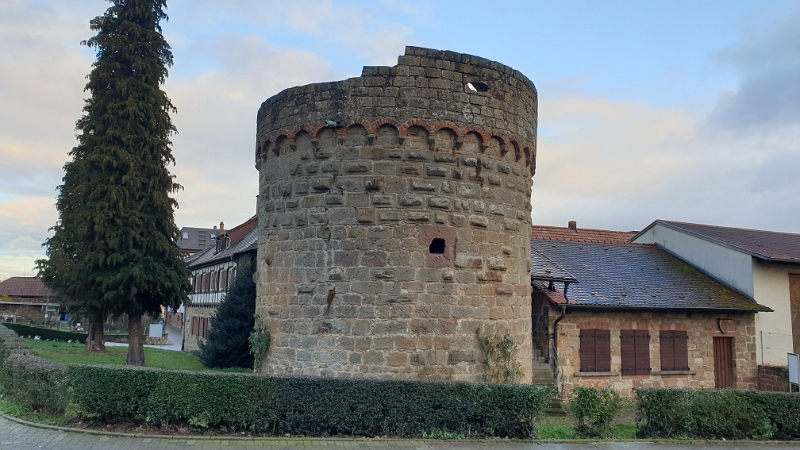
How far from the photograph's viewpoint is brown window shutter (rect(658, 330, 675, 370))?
18125 mm

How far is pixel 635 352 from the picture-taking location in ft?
58.6

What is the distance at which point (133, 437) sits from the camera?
8859 mm

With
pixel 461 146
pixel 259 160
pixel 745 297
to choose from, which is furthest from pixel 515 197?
pixel 745 297

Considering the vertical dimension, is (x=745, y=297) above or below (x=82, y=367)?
above

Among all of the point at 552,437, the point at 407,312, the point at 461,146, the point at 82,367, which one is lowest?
the point at 552,437

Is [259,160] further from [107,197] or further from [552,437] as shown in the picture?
[107,197]

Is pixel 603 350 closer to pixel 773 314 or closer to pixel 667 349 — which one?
pixel 667 349

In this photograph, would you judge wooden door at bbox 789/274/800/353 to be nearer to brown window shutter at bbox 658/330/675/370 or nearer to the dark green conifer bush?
brown window shutter at bbox 658/330/675/370

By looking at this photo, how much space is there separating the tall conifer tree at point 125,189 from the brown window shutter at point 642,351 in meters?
17.4

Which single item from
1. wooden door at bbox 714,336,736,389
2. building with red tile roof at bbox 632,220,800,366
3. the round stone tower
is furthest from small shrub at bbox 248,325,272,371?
building with red tile roof at bbox 632,220,800,366

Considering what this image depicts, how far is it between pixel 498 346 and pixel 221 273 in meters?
24.4

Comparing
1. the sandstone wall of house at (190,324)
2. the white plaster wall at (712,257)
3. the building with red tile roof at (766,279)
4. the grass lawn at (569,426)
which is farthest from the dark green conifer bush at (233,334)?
the building with red tile roof at (766,279)

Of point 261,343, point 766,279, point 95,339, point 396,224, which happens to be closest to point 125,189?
point 95,339

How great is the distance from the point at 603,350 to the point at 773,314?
271 inches
